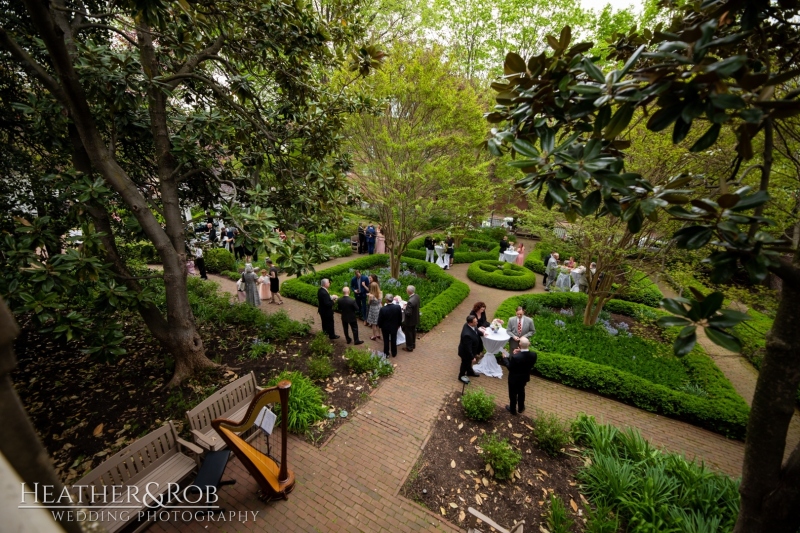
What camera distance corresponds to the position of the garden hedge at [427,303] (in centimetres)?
1060

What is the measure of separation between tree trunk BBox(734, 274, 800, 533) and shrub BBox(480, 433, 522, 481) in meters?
2.94

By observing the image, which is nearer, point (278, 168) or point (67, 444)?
point (67, 444)

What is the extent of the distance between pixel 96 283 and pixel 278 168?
11.2 feet

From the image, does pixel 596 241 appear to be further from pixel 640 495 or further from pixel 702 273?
pixel 640 495

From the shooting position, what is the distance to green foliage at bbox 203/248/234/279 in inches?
591

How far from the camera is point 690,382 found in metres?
8.00

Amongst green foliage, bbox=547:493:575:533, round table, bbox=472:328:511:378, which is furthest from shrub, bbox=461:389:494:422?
green foliage, bbox=547:493:575:533

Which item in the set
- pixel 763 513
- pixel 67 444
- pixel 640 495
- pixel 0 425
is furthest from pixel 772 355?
pixel 67 444

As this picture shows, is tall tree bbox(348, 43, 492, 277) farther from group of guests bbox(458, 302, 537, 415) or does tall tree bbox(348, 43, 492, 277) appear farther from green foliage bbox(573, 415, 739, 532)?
green foliage bbox(573, 415, 739, 532)

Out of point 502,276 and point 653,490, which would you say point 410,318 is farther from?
point 502,276

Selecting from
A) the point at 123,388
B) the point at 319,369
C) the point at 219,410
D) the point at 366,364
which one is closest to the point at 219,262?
the point at 123,388

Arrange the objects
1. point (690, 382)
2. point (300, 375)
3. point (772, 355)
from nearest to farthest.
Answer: point (772, 355)
point (300, 375)
point (690, 382)

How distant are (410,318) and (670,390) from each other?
19.9 feet

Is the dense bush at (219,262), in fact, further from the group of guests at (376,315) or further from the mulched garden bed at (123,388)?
the group of guests at (376,315)
